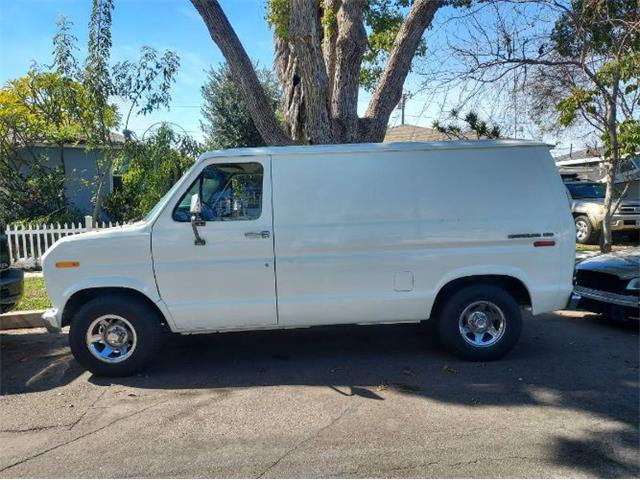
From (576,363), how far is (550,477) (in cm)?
241

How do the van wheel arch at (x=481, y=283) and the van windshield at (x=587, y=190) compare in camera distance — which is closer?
the van wheel arch at (x=481, y=283)

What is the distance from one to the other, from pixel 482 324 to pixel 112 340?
3.65m

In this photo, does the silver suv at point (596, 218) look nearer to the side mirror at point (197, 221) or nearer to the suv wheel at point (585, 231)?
the suv wheel at point (585, 231)

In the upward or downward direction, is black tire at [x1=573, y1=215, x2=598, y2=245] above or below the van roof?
below

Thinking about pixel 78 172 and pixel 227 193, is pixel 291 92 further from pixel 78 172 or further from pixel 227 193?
pixel 78 172

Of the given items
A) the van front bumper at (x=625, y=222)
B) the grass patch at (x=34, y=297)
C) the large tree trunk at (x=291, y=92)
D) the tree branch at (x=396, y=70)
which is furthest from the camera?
the van front bumper at (x=625, y=222)

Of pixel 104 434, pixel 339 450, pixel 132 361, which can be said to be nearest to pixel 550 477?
pixel 339 450

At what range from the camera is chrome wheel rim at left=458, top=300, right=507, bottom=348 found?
5.38m

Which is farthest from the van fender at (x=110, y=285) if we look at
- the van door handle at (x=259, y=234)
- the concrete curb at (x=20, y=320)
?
the concrete curb at (x=20, y=320)

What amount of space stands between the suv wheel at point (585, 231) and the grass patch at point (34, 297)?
1265 cm

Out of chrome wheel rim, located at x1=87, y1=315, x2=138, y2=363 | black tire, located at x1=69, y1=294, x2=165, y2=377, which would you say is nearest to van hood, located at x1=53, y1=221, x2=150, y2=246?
black tire, located at x1=69, y1=294, x2=165, y2=377

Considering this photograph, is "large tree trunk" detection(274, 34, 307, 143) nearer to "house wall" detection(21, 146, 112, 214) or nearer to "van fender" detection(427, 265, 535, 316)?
"van fender" detection(427, 265, 535, 316)

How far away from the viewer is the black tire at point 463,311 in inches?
210

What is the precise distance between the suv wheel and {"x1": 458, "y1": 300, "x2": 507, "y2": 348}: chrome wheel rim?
33.5 ft
